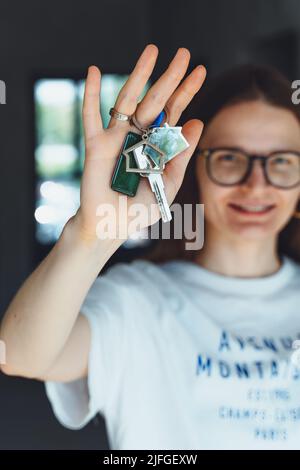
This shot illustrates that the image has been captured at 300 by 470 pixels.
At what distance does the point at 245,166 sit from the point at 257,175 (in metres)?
0.02

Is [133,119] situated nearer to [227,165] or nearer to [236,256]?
[227,165]

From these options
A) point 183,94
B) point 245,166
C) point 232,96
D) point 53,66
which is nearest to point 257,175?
point 245,166

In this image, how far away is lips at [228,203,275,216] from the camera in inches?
31.0

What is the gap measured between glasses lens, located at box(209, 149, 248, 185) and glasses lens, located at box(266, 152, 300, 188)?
3 cm

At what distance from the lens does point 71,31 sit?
357cm

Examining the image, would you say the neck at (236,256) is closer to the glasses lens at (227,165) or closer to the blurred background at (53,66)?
the glasses lens at (227,165)

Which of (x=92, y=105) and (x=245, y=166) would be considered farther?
(x=245, y=166)

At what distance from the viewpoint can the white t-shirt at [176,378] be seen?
742mm

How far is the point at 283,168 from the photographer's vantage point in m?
0.75

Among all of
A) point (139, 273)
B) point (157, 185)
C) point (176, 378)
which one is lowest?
point (176, 378)

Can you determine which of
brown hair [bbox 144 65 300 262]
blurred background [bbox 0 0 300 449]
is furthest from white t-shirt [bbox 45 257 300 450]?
blurred background [bbox 0 0 300 449]

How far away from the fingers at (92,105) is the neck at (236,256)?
380 millimetres

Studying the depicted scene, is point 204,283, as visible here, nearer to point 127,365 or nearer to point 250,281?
point 250,281

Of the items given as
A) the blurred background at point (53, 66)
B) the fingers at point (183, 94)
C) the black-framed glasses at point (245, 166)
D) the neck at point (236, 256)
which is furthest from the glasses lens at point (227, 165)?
the blurred background at point (53, 66)
